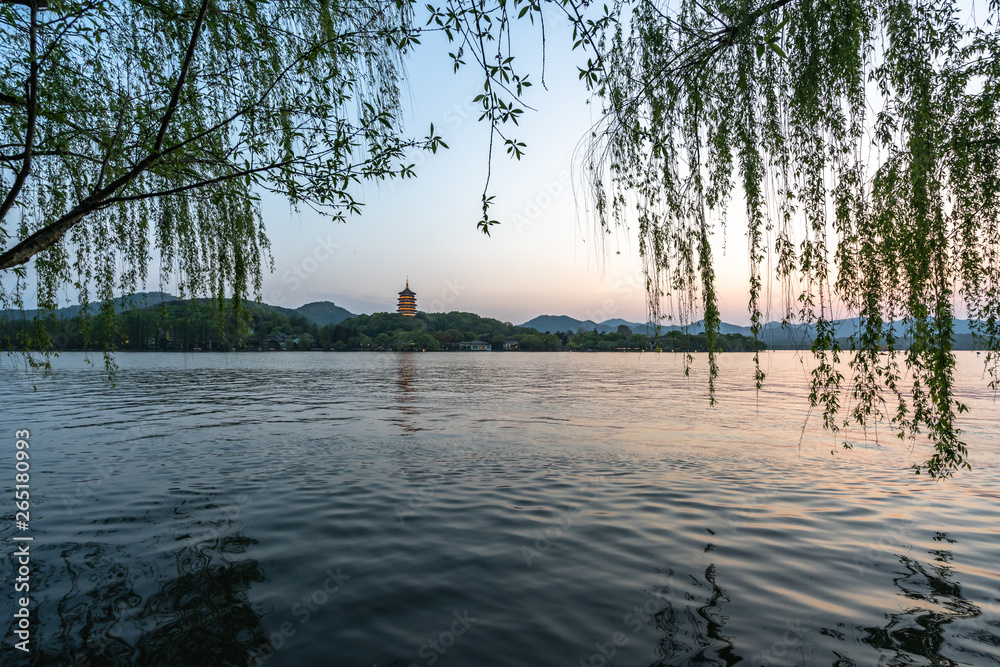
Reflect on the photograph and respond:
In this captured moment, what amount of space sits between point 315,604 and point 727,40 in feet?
26.8

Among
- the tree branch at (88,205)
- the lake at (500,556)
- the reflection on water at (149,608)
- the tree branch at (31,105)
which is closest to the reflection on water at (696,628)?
the lake at (500,556)

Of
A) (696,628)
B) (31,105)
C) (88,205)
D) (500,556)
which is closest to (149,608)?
(500,556)

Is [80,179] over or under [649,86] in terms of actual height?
under

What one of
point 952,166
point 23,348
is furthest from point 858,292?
point 23,348

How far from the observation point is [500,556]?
7691mm

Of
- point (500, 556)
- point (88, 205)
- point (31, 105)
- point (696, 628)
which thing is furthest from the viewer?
point (500, 556)

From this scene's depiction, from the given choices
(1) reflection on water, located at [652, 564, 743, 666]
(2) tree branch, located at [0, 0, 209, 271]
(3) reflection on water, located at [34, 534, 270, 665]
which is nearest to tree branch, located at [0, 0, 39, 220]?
(2) tree branch, located at [0, 0, 209, 271]

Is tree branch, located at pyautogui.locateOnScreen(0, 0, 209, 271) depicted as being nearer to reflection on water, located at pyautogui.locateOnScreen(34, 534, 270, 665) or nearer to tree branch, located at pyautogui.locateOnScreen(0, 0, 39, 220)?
tree branch, located at pyautogui.locateOnScreen(0, 0, 39, 220)

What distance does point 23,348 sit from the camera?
5.92 meters

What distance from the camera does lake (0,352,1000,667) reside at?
5.28m

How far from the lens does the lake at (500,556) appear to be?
5.28 metres

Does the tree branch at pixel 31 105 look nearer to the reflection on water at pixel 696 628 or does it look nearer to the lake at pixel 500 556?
the lake at pixel 500 556

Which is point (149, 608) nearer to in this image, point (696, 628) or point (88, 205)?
point (88, 205)

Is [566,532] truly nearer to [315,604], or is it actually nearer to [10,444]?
[315,604]
